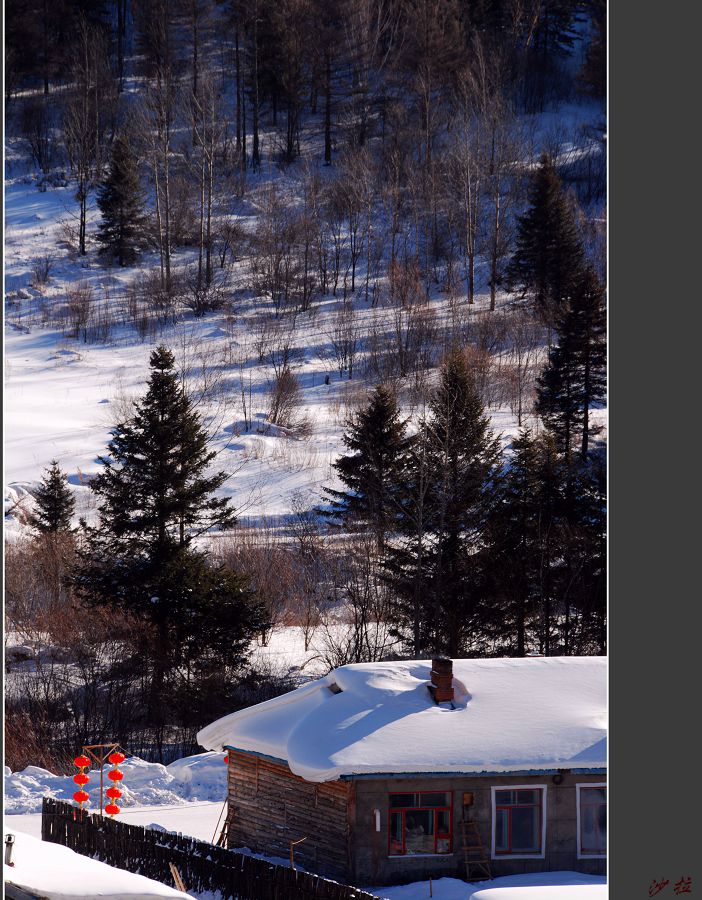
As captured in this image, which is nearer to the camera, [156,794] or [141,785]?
[156,794]

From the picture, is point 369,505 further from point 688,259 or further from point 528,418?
point 688,259

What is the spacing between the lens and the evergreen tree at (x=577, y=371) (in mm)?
20875

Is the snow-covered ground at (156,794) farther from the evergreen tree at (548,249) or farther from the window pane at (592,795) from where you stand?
Answer: the evergreen tree at (548,249)

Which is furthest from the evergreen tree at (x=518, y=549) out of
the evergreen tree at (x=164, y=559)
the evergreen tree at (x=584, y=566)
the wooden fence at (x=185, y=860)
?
the wooden fence at (x=185, y=860)

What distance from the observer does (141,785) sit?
12898 mm

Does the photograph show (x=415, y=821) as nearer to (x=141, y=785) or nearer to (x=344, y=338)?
(x=141, y=785)

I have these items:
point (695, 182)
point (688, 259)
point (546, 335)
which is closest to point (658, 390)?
point (688, 259)

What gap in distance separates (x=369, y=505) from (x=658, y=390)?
16.2 meters

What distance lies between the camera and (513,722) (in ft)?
29.5

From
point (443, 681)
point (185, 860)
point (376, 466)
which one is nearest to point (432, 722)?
point (443, 681)

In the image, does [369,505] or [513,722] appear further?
[369,505]

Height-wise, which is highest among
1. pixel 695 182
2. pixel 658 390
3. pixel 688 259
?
pixel 695 182

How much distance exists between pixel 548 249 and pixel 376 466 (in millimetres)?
9297

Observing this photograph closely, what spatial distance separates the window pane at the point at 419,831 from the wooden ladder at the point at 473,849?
30 cm
